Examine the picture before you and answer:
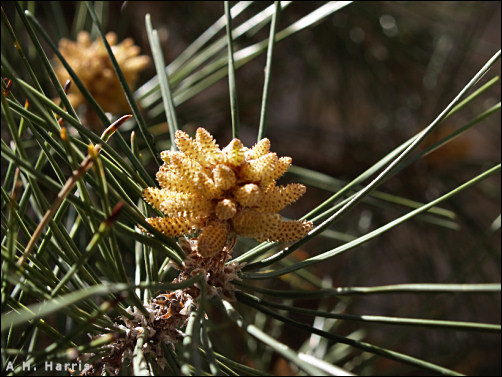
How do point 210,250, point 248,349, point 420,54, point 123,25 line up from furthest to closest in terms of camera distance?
point 420,54, point 123,25, point 248,349, point 210,250

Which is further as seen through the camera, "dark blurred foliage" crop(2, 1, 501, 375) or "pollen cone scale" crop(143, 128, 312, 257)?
"dark blurred foliage" crop(2, 1, 501, 375)

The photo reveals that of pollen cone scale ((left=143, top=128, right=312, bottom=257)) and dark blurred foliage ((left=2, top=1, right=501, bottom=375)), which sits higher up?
dark blurred foliage ((left=2, top=1, right=501, bottom=375))

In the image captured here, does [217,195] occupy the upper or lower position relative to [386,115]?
lower

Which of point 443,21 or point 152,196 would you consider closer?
point 152,196

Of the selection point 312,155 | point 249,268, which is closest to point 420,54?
point 312,155

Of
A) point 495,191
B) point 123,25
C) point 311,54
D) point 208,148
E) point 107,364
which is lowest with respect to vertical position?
point 107,364

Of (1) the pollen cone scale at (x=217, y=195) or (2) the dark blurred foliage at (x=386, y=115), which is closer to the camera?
(1) the pollen cone scale at (x=217, y=195)

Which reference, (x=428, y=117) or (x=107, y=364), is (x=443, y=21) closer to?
(x=428, y=117)

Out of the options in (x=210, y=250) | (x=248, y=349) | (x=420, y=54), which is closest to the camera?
(x=210, y=250)
